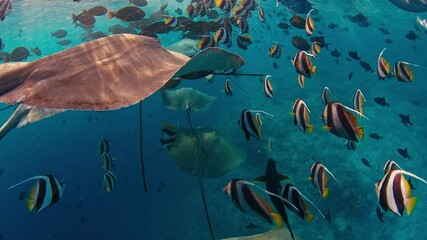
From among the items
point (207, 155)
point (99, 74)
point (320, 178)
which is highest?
point (99, 74)

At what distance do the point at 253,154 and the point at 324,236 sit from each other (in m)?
6.46

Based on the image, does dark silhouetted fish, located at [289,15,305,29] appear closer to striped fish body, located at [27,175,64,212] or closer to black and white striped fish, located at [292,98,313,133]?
black and white striped fish, located at [292,98,313,133]

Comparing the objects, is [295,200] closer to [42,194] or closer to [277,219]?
[277,219]

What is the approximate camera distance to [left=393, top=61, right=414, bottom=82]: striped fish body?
6250 mm

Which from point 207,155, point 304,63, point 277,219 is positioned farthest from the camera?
point 207,155

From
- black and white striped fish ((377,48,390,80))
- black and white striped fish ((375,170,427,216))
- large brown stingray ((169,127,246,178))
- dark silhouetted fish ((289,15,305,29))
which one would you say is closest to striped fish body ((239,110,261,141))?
black and white striped fish ((375,170,427,216))

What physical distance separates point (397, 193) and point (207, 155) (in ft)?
16.8

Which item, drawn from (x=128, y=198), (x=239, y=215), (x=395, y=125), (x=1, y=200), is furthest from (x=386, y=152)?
(x=1, y=200)

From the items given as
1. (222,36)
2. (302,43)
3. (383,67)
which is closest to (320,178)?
(383,67)

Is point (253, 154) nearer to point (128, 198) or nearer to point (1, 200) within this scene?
point (128, 198)

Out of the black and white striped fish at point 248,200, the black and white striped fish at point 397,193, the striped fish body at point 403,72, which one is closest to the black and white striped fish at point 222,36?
the striped fish body at point 403,72

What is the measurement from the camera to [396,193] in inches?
125

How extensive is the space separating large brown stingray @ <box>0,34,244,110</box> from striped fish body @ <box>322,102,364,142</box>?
5.39 ft

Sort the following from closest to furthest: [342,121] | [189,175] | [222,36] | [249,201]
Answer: [249,201] < [342,121] < [222,36] < [189,175]
